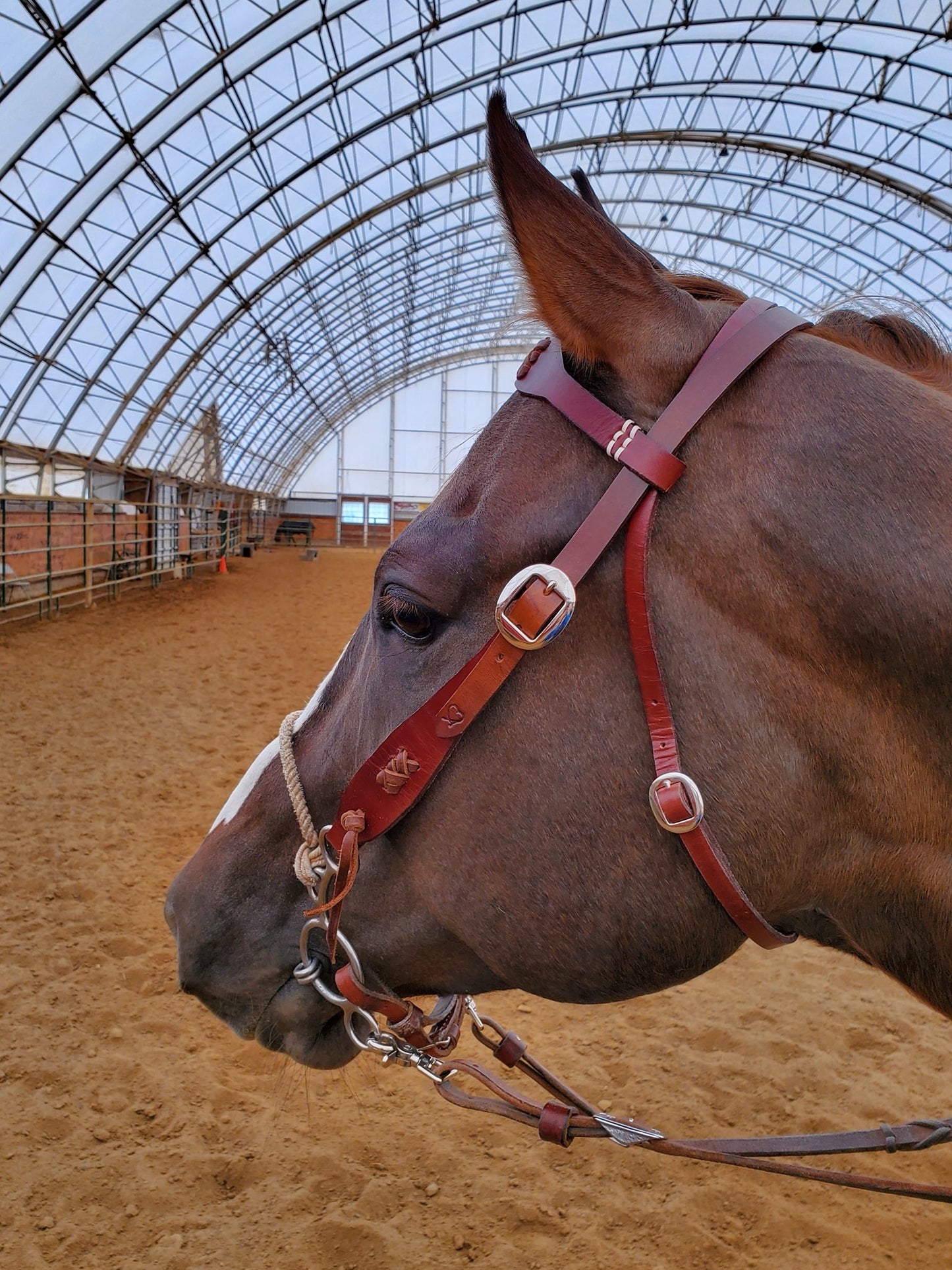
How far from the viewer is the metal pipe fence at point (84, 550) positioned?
550 inches

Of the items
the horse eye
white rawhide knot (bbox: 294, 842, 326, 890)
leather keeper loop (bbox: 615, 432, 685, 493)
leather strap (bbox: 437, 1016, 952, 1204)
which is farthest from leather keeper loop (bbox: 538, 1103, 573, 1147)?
leather keeper loop (bbox: 615, 432, 685, 493)

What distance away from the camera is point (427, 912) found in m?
1.32

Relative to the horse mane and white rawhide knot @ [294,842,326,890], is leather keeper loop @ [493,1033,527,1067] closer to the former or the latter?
white rawhide knot @ [294,842,326,890]

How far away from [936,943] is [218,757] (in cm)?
711

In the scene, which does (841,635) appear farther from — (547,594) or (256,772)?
(256,772)

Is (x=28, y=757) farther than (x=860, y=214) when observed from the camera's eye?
No

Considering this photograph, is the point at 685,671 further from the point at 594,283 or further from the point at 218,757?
the point at 218,757

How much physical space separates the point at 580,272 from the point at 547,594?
49cm

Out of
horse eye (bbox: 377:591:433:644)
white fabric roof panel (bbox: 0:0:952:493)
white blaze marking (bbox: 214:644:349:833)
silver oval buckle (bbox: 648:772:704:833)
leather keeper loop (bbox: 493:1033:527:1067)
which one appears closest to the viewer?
silver oval buckle (bbox: 648:772:704:833)

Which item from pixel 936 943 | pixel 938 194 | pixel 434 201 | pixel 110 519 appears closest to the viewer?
pixel 936 943

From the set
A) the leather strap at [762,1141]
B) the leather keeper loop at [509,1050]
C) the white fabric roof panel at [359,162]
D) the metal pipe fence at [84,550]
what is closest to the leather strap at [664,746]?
the leather strap at [762,1141]

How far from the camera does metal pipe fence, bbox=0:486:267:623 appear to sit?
14.0 metres

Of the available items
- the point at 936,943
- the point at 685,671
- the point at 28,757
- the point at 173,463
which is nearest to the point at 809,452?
the point at 685,671

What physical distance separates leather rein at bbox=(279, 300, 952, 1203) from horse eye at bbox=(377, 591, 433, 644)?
102mm
